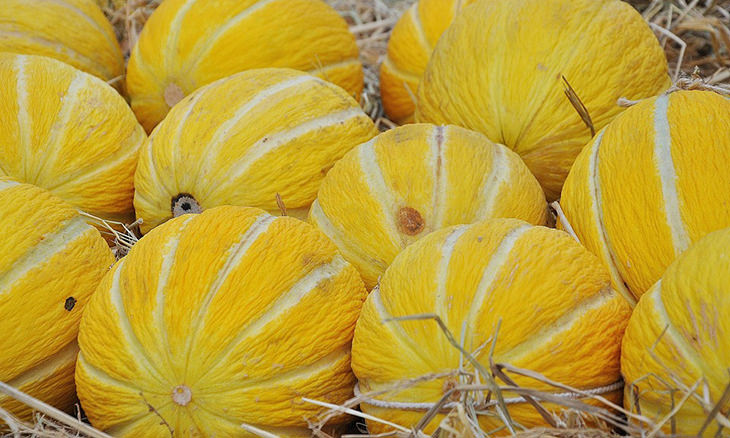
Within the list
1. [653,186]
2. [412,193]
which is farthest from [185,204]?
[653,186]

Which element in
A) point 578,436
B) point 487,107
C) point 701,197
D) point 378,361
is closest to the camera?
point 578,436

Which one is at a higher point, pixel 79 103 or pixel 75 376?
pixel 79 103

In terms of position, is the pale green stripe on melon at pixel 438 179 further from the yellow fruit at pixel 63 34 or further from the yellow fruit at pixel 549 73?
the yellow fruit at pixel 63 34

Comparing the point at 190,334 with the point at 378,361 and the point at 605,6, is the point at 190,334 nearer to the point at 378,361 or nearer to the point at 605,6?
the point at 378,361

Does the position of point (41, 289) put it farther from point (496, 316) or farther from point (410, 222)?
point (496, 316)

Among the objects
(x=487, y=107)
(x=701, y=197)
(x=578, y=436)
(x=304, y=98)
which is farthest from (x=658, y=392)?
(x=304, y=98)

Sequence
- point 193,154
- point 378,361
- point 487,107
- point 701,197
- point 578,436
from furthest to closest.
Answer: point 487,107 < point 193,154 < point 701,197 < point 378,361 < point 578,436
